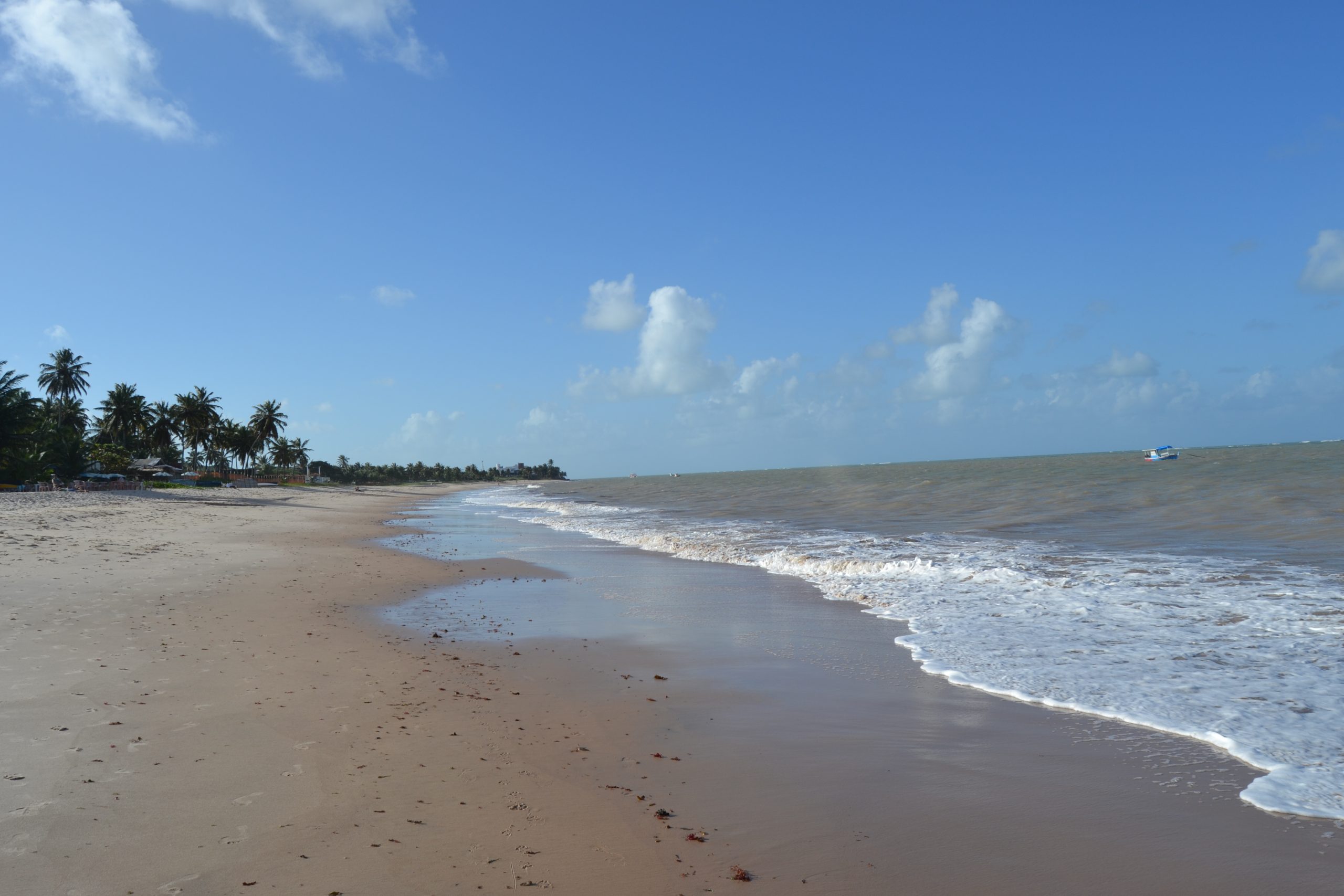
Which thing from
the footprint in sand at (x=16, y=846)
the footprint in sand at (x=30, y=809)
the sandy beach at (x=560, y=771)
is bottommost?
the sandy beach at (x=560, y=771)

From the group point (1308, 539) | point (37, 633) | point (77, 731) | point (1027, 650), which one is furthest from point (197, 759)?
point (1308, 539)

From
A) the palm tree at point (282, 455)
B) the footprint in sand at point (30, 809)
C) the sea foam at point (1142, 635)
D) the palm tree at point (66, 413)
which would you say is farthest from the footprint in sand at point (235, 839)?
→ the palm tree at point (282, 455)

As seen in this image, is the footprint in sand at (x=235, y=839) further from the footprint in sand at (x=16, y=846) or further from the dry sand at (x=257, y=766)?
the footprint in sand at (x=16, y=846)

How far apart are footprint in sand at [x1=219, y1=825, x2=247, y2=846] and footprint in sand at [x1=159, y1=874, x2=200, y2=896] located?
12.8 inches

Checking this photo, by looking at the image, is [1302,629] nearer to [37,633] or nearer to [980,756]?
[980,756]

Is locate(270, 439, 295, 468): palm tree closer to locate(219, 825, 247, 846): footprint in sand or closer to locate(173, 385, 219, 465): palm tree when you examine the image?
locate(173, 385, 219, 465): palm tree

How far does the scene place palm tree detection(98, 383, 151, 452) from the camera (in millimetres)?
85812

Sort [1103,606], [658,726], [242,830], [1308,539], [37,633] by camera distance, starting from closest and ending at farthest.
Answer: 1. [242,830]
2. [658,726]
3. [37,633]
4. [1103,606]
5. [1308,539]

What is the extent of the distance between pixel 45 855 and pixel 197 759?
1.38m

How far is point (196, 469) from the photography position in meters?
98.9

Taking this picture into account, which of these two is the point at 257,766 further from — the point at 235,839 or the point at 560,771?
the point at 560,771

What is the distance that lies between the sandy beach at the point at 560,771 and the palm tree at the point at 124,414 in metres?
92.5

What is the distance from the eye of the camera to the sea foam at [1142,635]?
6406 mm

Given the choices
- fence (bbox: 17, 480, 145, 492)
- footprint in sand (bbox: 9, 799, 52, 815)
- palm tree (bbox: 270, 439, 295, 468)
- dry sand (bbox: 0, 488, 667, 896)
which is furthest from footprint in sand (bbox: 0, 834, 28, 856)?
palm tree (bbox: 270, 439, 295, 468)
